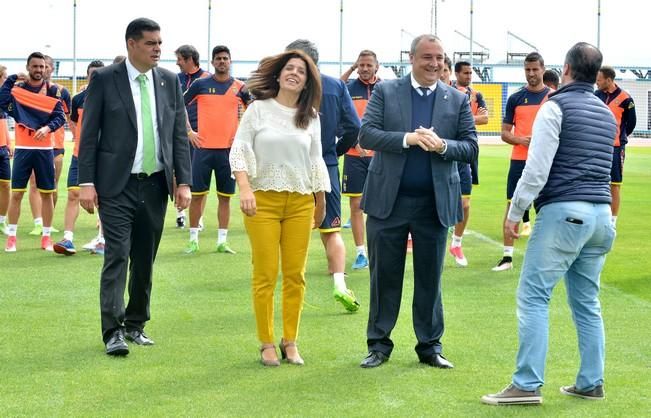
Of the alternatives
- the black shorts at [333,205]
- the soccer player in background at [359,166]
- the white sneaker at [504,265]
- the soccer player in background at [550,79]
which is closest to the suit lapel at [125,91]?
the black shorts at [333,205]

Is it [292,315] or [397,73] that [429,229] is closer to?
[292,315]

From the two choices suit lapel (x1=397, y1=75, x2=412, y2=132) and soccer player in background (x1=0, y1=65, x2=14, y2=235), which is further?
soccer player in background (x1=0, y1=65, x2=14, y2=235)

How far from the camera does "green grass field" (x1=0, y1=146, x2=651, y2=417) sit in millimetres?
6609

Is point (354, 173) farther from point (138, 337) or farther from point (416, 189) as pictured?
point (416, 189)

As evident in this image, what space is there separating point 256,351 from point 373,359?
92 cm

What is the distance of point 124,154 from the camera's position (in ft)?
26.6

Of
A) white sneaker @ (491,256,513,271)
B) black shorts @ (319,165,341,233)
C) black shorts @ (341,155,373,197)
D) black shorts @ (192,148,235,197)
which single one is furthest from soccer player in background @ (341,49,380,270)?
black shorts @ (319,165,341,233)

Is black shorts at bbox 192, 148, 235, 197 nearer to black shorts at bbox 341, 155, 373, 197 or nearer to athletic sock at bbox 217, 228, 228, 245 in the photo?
athletic sock at bbox 217, 228, 228, 245

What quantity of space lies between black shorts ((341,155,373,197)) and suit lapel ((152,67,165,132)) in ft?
15.8

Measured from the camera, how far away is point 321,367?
7.62m

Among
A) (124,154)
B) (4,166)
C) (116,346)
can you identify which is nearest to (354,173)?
(4,166)

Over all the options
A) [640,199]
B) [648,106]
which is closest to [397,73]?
[648,106]

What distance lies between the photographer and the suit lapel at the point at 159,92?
823 cm

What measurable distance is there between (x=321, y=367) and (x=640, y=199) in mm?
15632
